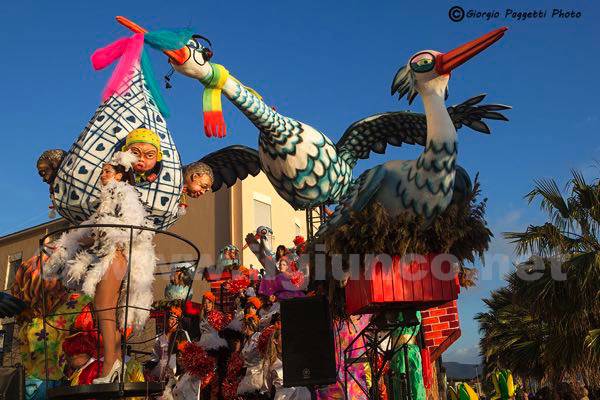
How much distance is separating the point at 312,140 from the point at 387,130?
3.21ft

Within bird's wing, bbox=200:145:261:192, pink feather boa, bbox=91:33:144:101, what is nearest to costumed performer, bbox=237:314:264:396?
bird's wing, bbox=200:145:261:192

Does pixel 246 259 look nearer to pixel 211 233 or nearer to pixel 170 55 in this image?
pixel 211 233

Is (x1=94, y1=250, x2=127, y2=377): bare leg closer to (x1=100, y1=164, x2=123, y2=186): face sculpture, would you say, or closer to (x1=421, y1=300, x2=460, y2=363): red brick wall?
(x1=100, y1=164, x2=123, y2=186): face sculpture

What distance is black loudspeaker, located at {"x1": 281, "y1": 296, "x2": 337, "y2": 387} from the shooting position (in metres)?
4.34

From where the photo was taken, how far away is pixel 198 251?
9.22 ft

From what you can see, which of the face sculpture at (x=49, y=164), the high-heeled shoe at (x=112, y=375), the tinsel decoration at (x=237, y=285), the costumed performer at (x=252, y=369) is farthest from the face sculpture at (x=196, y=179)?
the tinsel decoration at (x=237, y=285)

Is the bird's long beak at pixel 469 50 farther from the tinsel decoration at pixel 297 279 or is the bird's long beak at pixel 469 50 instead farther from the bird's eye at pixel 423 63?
the tinsel decoration at pixel 297 279

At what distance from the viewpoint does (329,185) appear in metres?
6.14

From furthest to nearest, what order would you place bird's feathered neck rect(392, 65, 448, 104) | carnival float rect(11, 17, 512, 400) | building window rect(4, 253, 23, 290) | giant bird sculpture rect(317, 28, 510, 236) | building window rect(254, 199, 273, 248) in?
1. building window rect(4, 253, 23, 290)
2. building window rect(254, 199, 273, 248)
3. bird's feathered neck rect(392, 65, 448, 104)
4. giant bird sculpture rect(317, 28, 510, 236)
5. carnival float rect(11, 17, 512, 400)

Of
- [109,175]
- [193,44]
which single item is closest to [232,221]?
[193,44]

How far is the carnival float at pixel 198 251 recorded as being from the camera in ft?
10.2

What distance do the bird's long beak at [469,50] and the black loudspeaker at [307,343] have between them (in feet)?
7.00

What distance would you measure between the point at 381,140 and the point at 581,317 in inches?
134

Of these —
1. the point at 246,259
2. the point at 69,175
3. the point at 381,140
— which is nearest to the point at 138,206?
the point at 69,175
